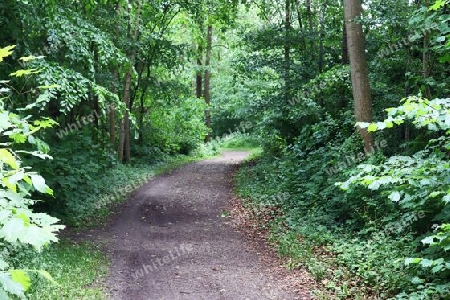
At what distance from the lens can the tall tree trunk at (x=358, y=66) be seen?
8109 millimetres

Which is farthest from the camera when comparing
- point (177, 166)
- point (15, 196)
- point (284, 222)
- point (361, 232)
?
point (177, 166)

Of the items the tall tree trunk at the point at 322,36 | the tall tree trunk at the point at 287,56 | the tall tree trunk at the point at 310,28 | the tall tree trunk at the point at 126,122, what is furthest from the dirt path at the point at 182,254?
Answer: the tall tree trunk at the point at 310,28

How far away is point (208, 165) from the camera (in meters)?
20.3

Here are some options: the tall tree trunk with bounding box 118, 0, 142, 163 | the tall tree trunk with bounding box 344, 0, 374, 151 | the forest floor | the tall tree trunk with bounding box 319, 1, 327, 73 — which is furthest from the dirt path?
the tall tree trunk with bounding box 319, 1, 327, 73

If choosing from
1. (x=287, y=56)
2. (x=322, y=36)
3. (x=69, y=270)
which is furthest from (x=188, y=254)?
(x=287, y=56)

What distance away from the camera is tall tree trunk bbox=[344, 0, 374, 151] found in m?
8.11

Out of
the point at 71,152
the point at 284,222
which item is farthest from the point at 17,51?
the point at 284,222

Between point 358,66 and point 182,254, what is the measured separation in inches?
206

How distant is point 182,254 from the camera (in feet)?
25.5

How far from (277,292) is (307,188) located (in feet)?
14.8

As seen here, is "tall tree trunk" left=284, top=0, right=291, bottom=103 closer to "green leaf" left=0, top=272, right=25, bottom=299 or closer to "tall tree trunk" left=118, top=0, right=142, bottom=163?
"tall tree trunk" left=118, top=0, right=142, bottom=163

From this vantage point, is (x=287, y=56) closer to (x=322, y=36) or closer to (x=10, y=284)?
(x=322, y=36)

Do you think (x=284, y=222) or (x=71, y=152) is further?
(x=71, y=152)

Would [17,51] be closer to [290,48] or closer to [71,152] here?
[71,152]
